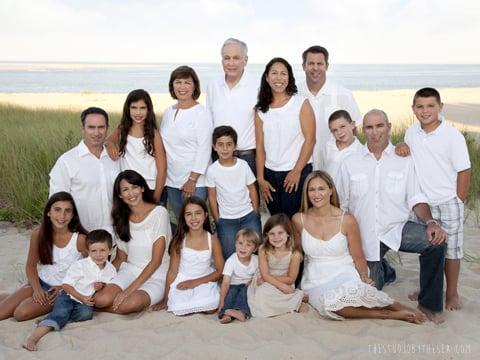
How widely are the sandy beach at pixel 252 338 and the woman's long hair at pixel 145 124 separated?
4.79ft

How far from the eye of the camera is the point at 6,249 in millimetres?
5969

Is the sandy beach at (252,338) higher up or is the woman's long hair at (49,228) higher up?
the woman's long hair at (49,228)

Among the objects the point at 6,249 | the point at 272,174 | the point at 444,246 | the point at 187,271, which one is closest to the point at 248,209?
the point at 272,174

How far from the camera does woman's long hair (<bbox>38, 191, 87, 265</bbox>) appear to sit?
450 cm

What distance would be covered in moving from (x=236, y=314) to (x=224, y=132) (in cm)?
154

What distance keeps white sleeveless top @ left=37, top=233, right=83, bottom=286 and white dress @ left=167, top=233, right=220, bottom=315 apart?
855mm

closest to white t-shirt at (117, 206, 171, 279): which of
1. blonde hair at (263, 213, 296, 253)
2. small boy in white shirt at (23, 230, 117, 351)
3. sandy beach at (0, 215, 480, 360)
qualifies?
small boy in white shirt at (23, 230, 117, 351)

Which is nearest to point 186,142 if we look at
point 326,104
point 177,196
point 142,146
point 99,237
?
point 142,146

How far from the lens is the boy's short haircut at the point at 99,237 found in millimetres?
4387

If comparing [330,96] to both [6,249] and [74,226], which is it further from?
[6,249]

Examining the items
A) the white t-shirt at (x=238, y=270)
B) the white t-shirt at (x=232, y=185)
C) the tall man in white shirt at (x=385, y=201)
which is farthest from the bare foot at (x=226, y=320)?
the tall man in white shirt at (x=385, y=201)

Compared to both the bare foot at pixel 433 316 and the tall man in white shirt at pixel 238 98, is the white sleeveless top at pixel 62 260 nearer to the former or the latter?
the tall man in white shirt at pixel 238 98

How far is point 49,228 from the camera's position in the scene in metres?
4.61

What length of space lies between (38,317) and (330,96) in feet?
10.7
